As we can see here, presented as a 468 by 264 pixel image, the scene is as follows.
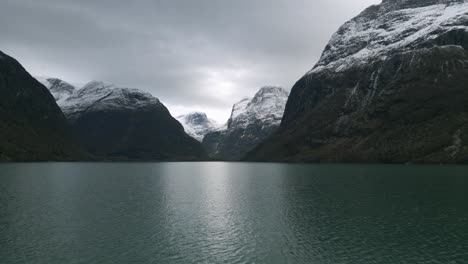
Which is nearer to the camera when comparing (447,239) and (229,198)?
(447,239)

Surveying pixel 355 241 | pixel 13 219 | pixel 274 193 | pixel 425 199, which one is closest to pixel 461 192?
pixel 425 199

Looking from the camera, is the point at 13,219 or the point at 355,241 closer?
the point at 355,241

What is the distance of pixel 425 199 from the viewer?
87750 millimetres

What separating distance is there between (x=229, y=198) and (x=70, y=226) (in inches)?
1811

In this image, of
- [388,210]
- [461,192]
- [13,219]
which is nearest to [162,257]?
[13,219]

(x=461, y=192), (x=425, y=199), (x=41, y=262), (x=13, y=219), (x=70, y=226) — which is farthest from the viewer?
(x=461, y=192)

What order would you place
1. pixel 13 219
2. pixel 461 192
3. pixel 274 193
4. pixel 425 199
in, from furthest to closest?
1. pixel 274 193
2. pixel 461 192
3. pixel 425 199
4. pixel 13 219

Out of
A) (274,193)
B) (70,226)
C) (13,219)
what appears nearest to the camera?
(70,226)

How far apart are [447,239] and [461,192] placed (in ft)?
171

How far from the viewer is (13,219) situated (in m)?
67.8

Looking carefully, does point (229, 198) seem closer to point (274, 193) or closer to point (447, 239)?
point (274, 193)

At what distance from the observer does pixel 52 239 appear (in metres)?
54.8

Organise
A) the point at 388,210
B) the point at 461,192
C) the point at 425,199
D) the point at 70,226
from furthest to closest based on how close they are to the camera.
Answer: the point at 461,192 < the point at 425,199 < the point at 388,210 < the point at 70,226

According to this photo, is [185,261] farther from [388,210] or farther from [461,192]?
[461,192]
